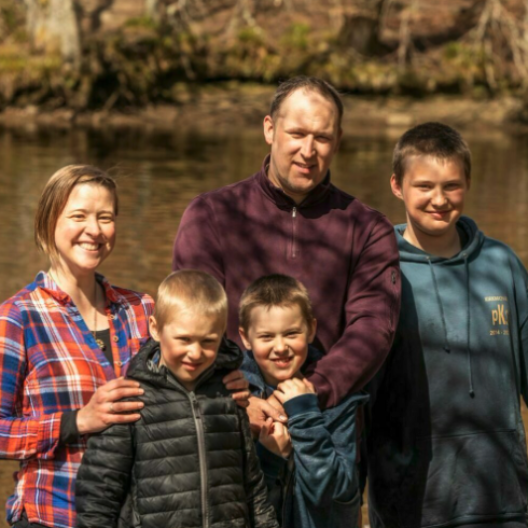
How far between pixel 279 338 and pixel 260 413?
0.88 feet

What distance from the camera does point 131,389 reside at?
3566mm

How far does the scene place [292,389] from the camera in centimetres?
391

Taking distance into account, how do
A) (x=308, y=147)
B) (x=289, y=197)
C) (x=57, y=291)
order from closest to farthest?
(x=57, y=291) < (x=308, y=147) < (x=289, y=197)

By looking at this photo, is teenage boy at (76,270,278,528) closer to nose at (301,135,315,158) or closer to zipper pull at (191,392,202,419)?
zipper pull at (191,392,202,419)

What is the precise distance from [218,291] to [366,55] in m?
31.7

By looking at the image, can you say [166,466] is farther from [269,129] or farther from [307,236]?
[269,129]

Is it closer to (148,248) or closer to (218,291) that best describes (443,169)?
(218,291)

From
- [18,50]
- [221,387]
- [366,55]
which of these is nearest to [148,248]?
[221,387]

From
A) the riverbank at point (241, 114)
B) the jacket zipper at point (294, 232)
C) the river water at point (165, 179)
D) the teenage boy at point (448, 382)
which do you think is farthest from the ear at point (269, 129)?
the riverbank at point (241, 114)

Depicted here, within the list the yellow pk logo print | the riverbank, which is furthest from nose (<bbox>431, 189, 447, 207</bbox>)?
the riverbank

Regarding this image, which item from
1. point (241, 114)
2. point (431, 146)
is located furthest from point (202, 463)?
point (241, 114)

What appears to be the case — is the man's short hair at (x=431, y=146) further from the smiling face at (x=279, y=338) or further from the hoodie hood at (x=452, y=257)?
the smiling face at (x=279, y=338)

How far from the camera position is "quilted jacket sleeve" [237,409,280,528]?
3.71m

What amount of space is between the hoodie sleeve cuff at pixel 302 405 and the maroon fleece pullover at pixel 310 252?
343 mm
